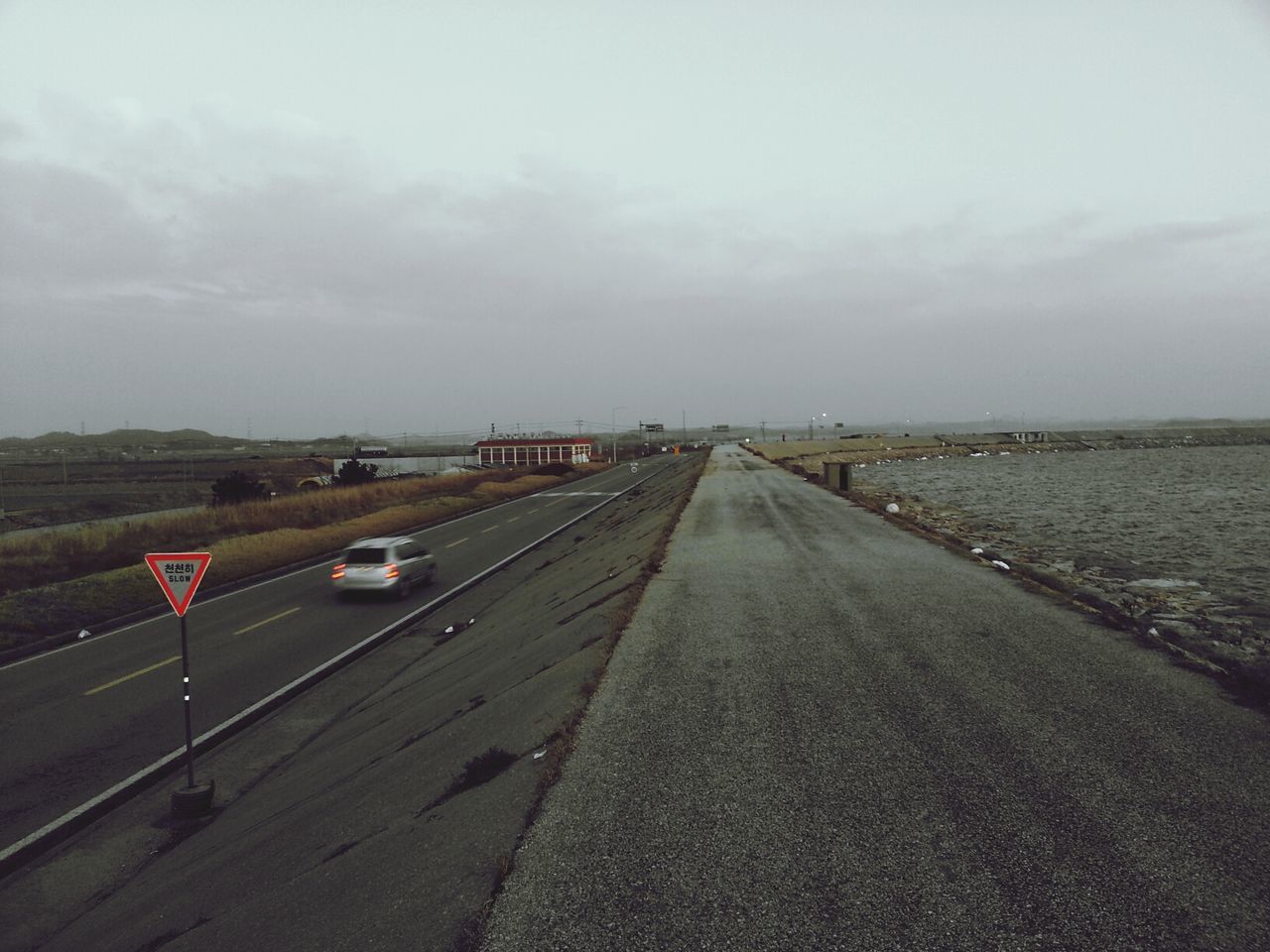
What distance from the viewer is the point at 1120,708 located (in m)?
7.67

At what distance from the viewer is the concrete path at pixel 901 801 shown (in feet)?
14.5

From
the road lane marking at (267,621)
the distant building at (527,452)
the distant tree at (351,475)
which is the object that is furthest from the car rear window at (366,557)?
the distant building at (527,452)

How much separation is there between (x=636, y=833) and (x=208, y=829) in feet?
19.0

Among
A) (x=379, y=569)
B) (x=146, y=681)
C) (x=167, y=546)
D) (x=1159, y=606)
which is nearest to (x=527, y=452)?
(x=167, y=546)

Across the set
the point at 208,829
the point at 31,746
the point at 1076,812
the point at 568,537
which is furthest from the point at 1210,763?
the point at 568,537

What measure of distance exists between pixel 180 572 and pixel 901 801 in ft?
29.8

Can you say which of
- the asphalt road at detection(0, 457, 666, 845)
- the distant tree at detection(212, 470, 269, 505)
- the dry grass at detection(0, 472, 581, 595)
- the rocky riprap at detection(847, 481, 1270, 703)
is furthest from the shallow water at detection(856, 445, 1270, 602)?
the distant tree at detection(212, 470, 269, 505)

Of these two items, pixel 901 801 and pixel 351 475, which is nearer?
pixel 901 801

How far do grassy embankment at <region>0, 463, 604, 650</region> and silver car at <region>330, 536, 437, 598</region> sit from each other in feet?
17.7

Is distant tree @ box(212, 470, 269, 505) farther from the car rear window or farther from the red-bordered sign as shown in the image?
the red-bordered sign

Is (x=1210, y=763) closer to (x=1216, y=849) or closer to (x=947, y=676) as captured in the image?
(x=1216, y=849)

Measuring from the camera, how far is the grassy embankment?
659 inches

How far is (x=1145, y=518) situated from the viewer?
35938 millimetres

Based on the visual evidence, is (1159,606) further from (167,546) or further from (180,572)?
(167,546)
